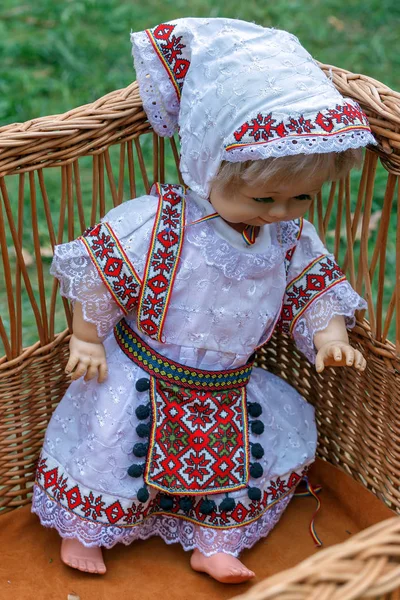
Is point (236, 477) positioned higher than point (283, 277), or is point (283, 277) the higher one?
point (283, 277)

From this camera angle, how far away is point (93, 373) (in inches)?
53.8

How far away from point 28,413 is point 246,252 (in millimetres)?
472

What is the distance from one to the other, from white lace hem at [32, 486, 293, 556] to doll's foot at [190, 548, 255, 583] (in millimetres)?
11

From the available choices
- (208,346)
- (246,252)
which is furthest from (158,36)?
(208,346)

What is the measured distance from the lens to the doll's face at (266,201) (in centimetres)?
123

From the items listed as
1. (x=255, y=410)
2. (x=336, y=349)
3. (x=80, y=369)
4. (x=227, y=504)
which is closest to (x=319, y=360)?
(x=336, y=349)

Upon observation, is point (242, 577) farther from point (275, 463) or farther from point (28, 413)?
point (28, 413)

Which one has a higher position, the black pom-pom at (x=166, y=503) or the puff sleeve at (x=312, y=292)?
the puff sleeve at (x=312, y=292)

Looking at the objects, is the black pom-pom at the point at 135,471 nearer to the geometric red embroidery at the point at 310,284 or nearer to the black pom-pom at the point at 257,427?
the black pom-pom at the point at 257,427

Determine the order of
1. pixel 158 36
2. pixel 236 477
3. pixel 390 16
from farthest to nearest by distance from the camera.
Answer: pixel 390 16 → pixel 236 477 → pixel 158 36

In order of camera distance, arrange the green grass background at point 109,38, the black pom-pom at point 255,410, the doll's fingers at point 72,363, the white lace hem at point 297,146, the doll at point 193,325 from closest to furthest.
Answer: the white lace hem at point 297,146 → the doll at point 193,325 → the doll's fingers at point 72,363 → the black pom-pom at point 255,410 → the green grass background at point 109,38

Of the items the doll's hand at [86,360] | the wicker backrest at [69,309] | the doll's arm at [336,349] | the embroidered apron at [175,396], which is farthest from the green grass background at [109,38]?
the doll's hand at [86,360]

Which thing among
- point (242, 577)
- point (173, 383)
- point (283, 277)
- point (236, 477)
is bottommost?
point (242, 577)

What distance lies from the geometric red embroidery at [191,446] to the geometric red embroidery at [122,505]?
0.13 ft
